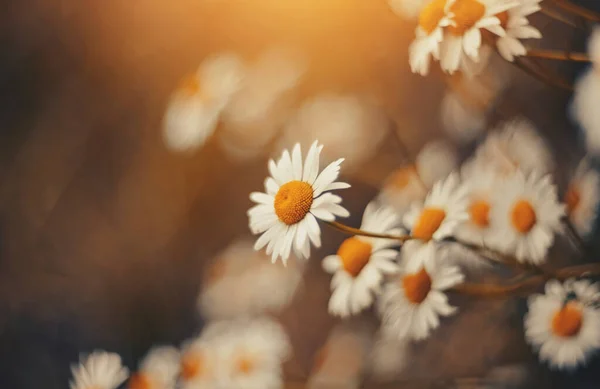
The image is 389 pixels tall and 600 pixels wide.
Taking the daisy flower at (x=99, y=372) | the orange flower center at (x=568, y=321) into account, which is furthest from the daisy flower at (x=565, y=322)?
the daisy flower at (x=99, y=372)

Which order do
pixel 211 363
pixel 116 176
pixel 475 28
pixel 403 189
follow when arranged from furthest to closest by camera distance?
1. pixel 116 176
2. pixel 211 363
3. pixel 403 189
4. pixel 475 28

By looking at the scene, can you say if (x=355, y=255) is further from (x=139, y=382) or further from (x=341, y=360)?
(x=139, y=382)

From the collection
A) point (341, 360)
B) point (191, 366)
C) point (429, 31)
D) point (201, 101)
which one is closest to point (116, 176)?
point (201, 101)

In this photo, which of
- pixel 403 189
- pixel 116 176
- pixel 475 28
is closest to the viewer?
pixel 475 28

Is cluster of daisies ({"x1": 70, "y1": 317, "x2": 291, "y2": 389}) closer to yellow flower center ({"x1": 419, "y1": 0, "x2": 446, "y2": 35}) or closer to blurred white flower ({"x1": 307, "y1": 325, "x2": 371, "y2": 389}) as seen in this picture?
blurred white flower ({"x1": 307, "y1": 325, "x2": 371, "y2": 389})

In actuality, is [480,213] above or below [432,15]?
below

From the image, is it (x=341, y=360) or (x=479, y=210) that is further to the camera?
(x=341, y=360)

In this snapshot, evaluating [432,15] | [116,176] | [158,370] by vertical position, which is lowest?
[158,370]

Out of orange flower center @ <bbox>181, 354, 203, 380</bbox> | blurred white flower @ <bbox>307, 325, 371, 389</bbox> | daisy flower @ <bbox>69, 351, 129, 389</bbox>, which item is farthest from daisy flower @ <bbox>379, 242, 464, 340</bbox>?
→ daisy flower @ <bbox>69, 351, 129, 389</bbox>

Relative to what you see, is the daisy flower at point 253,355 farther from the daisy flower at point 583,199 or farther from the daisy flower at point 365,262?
the daisy flower at point 583,199
